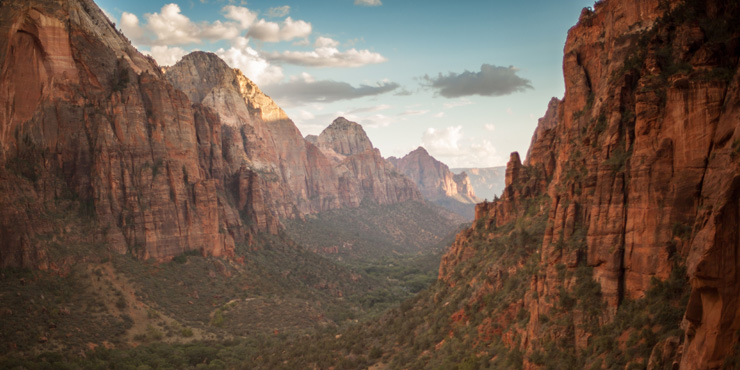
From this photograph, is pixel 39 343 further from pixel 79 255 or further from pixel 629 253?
pixel 629 253

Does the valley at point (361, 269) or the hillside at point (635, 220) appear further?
the valley at point (361, 269)

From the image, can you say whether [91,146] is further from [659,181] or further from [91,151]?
[659,181]

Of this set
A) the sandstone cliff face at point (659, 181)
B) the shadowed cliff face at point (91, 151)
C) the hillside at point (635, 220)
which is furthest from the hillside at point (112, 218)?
the sandstone cliff face at point (659, 181)

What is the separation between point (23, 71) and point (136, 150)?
68.2 feet

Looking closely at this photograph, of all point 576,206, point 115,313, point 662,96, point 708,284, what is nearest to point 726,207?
point 708,284

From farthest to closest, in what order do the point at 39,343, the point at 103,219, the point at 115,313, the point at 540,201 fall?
the point at 103,219 < the point at 115,313 < the point at 39,343 < the point at 540,201

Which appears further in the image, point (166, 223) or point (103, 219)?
point (166, 223)

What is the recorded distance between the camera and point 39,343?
2371 inches

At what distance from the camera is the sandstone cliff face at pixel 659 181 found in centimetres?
1652

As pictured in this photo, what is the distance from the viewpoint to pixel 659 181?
80.4 ft

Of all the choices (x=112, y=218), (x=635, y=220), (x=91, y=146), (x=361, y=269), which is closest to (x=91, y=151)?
(x=91, y=146)

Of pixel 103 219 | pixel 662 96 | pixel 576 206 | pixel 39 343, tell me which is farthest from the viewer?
pixel 103 219

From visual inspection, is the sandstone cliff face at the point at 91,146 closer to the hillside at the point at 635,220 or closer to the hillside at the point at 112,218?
the hillside at the point at 112,218

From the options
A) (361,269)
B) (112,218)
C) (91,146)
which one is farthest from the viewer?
(361,269)
